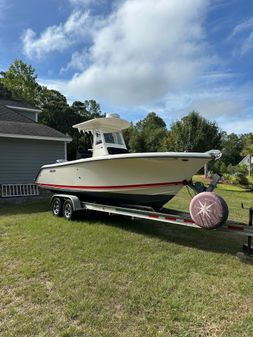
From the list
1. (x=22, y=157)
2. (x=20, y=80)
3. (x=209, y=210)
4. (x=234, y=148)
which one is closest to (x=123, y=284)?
(x=209, y=210)

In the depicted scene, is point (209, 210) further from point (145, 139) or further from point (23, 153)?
point (145, 139)

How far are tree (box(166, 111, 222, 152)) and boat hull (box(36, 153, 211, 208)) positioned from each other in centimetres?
1862

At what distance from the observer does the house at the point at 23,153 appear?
35.5ft

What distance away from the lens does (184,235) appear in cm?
573

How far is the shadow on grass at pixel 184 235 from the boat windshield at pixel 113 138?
1991 mm

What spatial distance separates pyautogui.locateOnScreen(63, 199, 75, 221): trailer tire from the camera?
6845 mm

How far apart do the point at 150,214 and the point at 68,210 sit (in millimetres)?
2671

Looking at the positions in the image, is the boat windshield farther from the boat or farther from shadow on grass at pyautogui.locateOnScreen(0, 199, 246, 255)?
shadow on grass at pyautogui.locateOnScreen(0, 199, 246, 255)

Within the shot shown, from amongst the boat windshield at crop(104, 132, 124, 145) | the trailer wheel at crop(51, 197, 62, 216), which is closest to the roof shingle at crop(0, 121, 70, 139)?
the trailer wheel at crop(51, 197, 62, 216)

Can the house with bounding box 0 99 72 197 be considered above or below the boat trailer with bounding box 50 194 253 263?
above

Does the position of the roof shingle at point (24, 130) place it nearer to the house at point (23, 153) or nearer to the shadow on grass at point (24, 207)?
the house at point (23, 153)

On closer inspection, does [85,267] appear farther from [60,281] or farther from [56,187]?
[56,187]

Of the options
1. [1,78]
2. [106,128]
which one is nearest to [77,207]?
[106,128]

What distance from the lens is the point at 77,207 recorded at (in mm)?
6730
